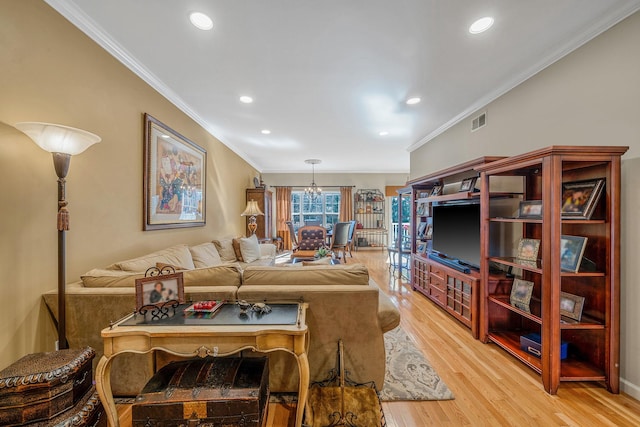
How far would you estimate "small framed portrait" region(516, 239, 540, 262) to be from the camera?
6.88 ft

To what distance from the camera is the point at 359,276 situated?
5.91ft

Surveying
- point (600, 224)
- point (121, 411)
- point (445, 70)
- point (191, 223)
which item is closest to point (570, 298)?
point (600, 224)

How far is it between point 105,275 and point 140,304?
585 millimetres

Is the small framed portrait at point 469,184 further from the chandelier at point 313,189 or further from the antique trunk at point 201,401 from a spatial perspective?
the chandelier at point 313,189

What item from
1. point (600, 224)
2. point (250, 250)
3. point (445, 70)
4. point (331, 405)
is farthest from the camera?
point (250, 250)

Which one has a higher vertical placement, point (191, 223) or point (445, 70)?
point (445, 70)

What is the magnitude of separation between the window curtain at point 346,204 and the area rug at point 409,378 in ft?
19.7

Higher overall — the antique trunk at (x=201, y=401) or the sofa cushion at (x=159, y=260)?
the sofa cushion at (x=159, y=260)

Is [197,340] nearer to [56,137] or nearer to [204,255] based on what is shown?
[56,137]

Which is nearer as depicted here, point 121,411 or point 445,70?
point 121,411

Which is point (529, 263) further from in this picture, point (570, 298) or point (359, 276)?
point (359, 276)

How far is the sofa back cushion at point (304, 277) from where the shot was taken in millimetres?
1787

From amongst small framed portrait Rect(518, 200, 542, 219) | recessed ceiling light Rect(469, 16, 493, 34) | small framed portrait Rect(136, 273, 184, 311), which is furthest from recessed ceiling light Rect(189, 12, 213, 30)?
small framed portrait Rect(518, 200, 542, 219)

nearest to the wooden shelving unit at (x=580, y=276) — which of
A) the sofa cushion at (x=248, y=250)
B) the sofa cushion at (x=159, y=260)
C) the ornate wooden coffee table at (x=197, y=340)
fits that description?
the ornate wooden coffee table at (x=197, y=340)
